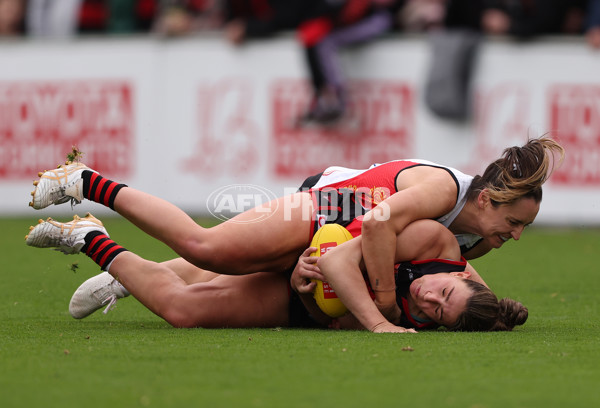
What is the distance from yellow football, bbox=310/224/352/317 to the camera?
5.39 meters

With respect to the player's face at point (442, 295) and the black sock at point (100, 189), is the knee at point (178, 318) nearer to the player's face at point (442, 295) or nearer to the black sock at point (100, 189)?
A: the black sock at point (100, 189)

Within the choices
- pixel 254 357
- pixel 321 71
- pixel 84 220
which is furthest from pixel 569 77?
pixel 254 357

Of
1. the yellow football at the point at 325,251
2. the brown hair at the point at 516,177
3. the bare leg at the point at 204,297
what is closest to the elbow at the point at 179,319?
the bare leg at the point at 204,297

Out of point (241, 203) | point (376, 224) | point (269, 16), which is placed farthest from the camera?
point (269, 16)

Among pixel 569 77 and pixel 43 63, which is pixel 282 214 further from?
pixel 43 63

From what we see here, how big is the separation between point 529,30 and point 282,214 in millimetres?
6677

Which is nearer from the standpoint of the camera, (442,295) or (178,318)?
(442,295)

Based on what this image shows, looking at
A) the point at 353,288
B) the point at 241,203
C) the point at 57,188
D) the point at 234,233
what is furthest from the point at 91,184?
the point at 241,203

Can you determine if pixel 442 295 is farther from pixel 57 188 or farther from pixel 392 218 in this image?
pixel 57 188

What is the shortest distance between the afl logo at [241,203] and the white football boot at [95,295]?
765 mm

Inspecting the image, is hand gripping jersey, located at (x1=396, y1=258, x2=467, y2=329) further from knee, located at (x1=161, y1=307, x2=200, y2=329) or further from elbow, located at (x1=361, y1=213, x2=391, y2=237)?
knee, located at (x1=161, y1=307, x2=200, y2=329)

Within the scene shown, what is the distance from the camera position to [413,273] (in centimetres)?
536

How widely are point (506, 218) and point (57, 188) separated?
7.85 ft

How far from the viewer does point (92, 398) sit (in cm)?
358
